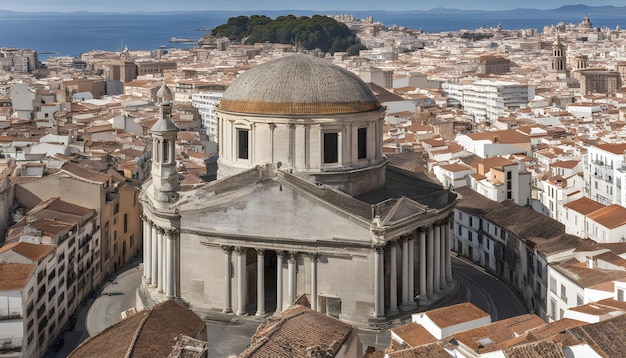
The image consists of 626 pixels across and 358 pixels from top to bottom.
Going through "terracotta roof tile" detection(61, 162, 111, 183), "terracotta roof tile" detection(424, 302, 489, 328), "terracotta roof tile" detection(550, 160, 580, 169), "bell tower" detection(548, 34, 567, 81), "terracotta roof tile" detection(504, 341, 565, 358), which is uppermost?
"bell tower" detection(548, 34, 567, 81)

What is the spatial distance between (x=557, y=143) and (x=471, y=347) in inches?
1937

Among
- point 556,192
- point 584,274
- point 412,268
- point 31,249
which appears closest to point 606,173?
point 556,192

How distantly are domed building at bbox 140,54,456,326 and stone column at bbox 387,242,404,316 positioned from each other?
0.17ft

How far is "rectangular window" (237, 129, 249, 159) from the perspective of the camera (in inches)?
1470

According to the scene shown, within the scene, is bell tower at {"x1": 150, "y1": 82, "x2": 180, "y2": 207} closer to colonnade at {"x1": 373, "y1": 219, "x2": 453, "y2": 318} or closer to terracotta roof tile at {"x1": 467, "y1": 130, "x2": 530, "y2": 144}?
colonnade at {"x1": 373, "y1": 219, "x2": 453, "y2": 318}

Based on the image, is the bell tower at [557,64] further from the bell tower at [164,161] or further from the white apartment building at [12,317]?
the white apartment building at [12,317]

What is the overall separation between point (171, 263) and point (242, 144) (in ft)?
18.3

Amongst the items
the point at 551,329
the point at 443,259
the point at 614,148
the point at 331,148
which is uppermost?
the point at 331,148

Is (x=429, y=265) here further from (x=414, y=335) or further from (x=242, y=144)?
(x=414, y=335)

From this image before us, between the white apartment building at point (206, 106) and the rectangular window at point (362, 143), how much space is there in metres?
58.5

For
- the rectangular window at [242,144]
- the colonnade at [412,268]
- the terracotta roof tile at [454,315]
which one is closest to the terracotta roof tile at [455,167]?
the colonnade at [412,268]

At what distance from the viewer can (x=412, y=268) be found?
3519 centimetres

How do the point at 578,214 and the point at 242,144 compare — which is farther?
the point at 578,214

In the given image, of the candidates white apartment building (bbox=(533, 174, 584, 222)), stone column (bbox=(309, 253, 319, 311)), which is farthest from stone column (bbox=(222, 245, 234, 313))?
white apartment building (bbox=(533, 174, 584, 222))
